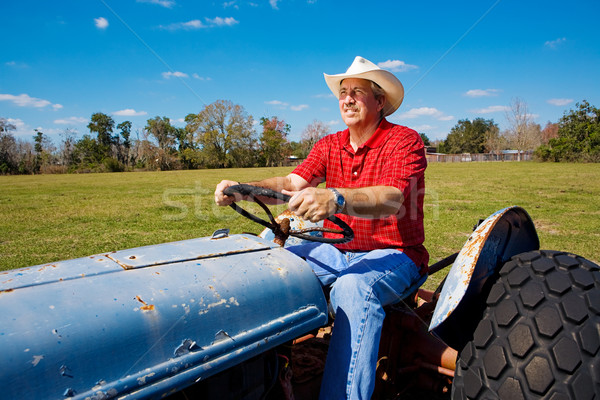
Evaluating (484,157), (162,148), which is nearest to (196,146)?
(162,148)

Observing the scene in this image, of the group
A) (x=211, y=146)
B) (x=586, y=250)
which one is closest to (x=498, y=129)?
(x=211, y=146)

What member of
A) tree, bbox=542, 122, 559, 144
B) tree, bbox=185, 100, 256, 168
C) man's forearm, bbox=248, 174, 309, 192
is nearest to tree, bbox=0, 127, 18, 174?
tree, bbox=185, 100, 256, 168

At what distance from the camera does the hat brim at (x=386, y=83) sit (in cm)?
279

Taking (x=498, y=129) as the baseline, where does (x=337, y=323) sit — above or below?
below

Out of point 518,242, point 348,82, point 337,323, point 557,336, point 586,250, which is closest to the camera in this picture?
point 557,336

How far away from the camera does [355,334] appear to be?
1.94 m

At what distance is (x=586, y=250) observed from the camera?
6.33 metres

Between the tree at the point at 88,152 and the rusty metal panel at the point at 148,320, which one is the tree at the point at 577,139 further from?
the tree at the point at 88,152

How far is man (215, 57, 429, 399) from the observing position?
1.94m

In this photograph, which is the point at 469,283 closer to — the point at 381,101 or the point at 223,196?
the point at 223,196

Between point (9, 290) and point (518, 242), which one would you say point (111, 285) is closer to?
point (9, 290)

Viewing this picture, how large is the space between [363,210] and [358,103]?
91 cm

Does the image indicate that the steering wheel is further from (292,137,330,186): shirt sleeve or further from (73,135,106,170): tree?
(73,135,106,170): tree

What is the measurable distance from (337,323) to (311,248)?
1.87 ft
